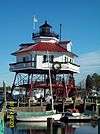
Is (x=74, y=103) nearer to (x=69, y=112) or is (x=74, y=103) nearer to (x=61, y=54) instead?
(x=69, y=112)

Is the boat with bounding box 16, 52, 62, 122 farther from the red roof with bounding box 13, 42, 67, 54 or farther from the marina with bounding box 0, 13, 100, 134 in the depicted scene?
the red roof with bounding box 13, 42, 67, 54

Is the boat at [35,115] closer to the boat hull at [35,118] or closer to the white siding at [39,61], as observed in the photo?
the boat hull at [35,118]

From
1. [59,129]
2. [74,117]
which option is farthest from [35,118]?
[59,129]

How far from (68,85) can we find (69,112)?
49.4 feet

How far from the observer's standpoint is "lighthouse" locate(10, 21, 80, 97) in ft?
254

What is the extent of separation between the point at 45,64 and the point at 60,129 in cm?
2388

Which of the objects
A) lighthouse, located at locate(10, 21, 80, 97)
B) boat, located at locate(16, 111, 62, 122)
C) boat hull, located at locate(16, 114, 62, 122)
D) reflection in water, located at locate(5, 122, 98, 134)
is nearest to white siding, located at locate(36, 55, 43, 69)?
lighthouse, located at locate(10, 21, 80, 97)

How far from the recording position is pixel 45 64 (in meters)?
77.3

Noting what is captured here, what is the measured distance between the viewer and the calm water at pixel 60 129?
53562mm

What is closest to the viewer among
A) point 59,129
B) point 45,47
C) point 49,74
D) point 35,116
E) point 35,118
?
point 59,129

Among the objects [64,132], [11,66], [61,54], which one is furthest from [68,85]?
[64,132]

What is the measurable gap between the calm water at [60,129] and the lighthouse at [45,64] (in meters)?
17.9

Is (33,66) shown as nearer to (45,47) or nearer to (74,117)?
(45,47)

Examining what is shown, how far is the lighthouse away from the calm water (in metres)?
17.9
